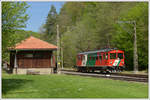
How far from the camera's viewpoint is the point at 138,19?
4550cm

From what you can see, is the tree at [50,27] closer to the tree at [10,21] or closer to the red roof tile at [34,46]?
the red roof tile at [34,46]

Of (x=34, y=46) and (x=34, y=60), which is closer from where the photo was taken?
(x=34, y=46)

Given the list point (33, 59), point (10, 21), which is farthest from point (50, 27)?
point (10, 21)

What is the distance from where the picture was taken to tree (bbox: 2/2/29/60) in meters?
13.4

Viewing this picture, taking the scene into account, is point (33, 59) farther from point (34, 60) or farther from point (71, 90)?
point (71, 90)

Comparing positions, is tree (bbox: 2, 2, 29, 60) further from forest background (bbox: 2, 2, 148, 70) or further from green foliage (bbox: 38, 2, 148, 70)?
green foliage (bbox: 38, 2, 148, 70)

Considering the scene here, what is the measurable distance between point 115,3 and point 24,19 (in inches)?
1878

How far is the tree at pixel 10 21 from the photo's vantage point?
1345 cm

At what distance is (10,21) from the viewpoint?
549 inches

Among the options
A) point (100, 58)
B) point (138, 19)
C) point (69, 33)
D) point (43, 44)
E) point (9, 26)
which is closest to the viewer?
point (9, 26)

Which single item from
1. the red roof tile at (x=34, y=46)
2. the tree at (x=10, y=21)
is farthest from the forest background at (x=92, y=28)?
the red roof tile at (x=34, y=46)

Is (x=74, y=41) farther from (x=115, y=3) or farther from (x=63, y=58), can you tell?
(x=115, y=3)

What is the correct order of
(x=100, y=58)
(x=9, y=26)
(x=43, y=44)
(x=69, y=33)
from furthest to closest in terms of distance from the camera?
(x=69, y=33), (x=43, y=44), (x=100, y=58), (x=9, y=26)

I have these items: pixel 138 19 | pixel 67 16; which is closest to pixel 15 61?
pixel 138 19
